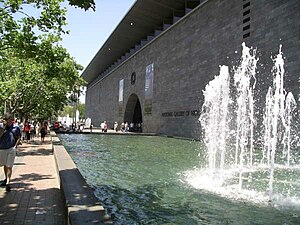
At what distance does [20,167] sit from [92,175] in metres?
2.37

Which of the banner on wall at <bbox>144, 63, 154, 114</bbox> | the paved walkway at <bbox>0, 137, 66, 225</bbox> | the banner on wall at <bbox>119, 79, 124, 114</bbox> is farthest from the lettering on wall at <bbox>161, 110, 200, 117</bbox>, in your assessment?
the banner on wall at <bbox>119, 79, 124, 114</bbox>

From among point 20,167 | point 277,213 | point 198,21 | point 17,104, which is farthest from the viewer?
point 198,21

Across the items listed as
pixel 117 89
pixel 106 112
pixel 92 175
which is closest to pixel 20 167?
pixel 92 175

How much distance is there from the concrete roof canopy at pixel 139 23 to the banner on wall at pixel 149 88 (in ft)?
16.3

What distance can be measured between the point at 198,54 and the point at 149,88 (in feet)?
41.7

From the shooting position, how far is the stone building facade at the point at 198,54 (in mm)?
18625

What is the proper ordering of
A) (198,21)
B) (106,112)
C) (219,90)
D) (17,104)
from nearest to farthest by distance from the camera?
(219,90) < (17,104) < (198,21) < (106,112)

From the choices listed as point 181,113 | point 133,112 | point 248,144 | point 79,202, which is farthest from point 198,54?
point 133,112

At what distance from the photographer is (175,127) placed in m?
30.9

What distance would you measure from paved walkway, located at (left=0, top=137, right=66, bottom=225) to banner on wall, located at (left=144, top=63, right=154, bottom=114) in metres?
29.9

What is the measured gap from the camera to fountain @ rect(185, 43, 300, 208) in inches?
307

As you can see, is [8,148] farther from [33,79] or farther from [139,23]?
[139,23]

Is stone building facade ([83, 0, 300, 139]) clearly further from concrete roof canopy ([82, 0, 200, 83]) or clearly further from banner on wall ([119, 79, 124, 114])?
banner on wall ([119, 79, 124, 114])

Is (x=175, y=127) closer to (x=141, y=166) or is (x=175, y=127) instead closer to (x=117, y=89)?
(x=141, y=166)
